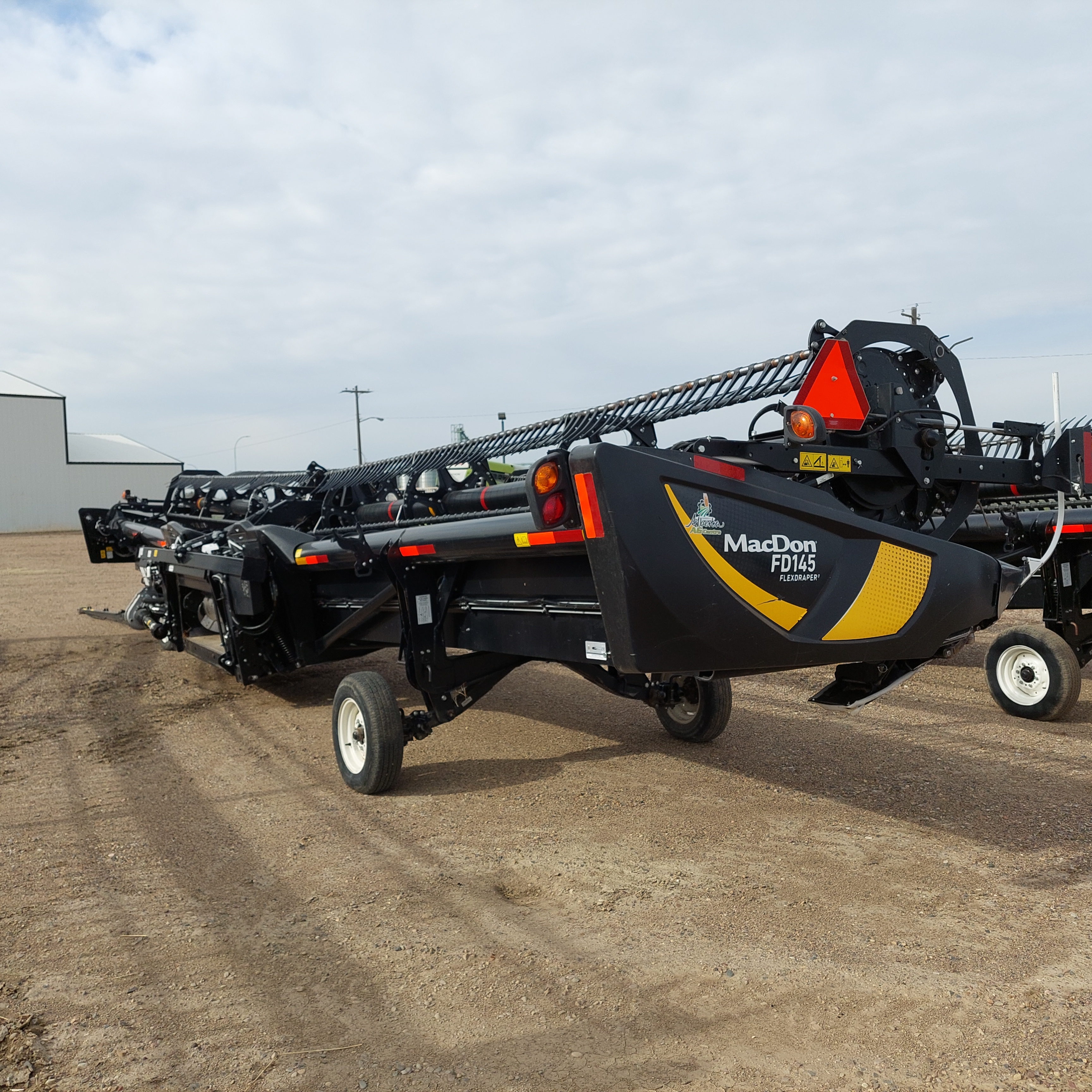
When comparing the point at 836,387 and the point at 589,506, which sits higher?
the point at 836,387

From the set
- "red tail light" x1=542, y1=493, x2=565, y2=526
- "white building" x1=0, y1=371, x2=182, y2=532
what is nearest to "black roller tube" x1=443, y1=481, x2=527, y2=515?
"red tail light" x1=542, y1=493, x2=565, y2=526

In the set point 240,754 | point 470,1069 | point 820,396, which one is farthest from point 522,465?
point 470,1069

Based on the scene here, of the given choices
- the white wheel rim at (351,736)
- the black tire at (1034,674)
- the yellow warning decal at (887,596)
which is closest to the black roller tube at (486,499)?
the white wheel rim at (351,736)

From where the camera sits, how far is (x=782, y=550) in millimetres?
3293

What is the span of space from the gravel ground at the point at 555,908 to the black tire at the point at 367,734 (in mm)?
137

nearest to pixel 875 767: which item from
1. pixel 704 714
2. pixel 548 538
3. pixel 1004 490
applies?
pixel 704 714

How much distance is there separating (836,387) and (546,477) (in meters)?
1.28

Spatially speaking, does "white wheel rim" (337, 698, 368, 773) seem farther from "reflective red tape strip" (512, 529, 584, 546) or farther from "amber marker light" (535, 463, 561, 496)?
"amber marker light" (535, 463, 561, 496)

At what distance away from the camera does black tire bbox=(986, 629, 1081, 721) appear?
6203 millimetres

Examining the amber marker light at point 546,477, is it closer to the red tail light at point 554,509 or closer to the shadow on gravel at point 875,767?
the red tail light at point 554,509

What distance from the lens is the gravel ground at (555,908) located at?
8.21 feet

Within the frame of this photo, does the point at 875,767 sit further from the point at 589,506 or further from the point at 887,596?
the point at 589,506

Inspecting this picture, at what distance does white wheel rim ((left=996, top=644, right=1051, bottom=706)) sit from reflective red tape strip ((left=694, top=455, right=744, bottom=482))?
414cm

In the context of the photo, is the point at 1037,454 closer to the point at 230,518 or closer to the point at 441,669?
the point at 441,669
